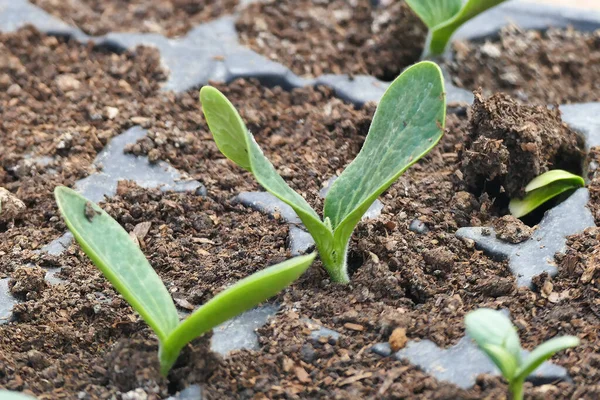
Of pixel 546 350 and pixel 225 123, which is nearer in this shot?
pixel 546 350

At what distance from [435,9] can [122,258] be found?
1.16 metres

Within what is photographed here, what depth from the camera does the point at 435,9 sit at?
211 centimetres

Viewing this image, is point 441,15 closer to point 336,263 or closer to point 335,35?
point 335,35

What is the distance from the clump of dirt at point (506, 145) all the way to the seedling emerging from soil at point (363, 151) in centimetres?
29

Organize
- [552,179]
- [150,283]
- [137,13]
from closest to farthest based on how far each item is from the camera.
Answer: [150,283], [552,179], [137,13]

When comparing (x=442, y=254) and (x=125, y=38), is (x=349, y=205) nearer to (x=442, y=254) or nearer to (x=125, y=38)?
(x=442, y=254)

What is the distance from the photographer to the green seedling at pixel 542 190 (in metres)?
1.67

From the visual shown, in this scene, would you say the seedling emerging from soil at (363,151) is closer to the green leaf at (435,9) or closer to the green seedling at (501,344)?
the green seedling at (501,344)

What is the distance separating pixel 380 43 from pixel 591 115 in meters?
0.63

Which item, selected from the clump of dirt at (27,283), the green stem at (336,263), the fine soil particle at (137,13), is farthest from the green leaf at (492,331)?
the fine soil particle at (137,13)

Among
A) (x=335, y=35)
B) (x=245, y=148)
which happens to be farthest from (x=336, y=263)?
(x=335, y=35)

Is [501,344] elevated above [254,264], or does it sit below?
above

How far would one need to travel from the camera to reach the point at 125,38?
2.35 metres

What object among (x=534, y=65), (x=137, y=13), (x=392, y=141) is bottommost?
(x=137, y=13)
